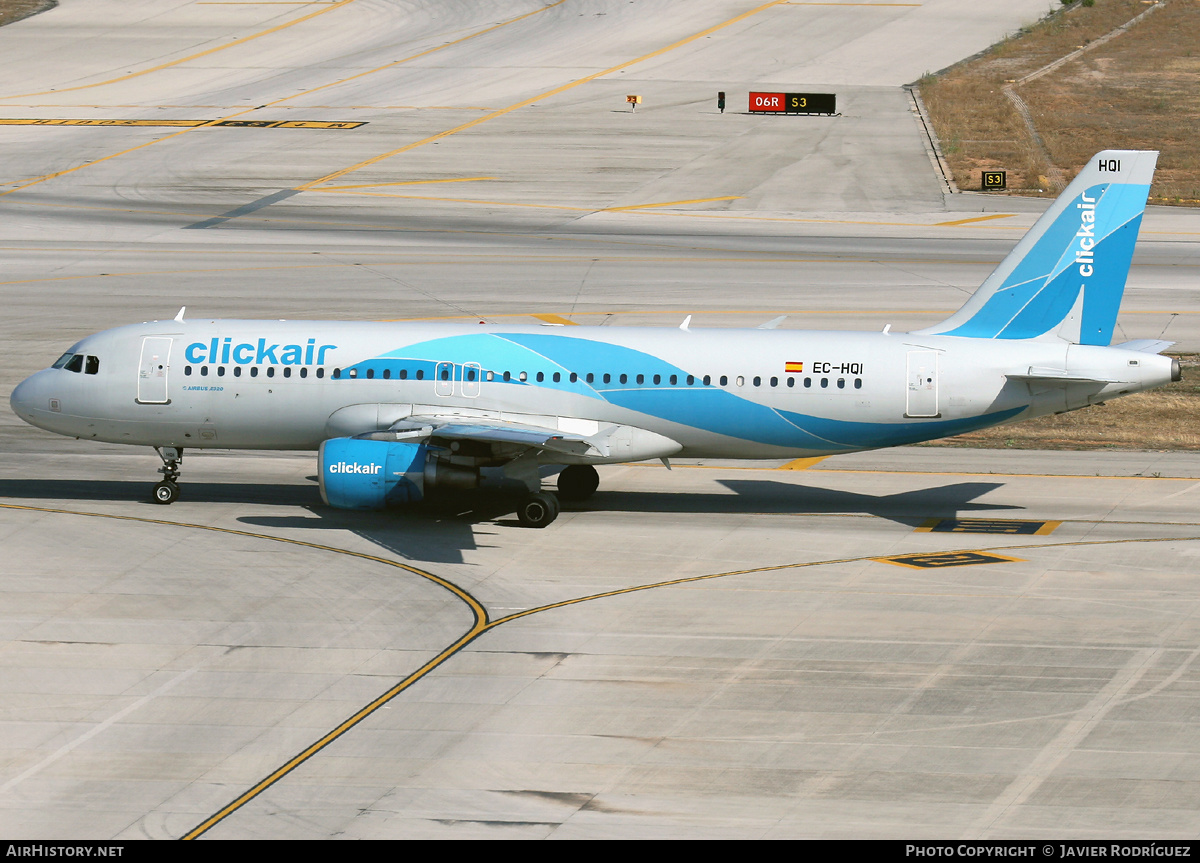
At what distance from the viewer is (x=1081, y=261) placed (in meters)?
37.2

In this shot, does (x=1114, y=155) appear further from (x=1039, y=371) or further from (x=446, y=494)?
(x=446, y=494)

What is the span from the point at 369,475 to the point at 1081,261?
1839 centimetres

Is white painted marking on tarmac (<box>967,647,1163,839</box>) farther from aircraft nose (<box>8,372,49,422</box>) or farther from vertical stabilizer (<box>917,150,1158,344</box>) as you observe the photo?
aircraft nose (<box>8,372,49,422</box>)

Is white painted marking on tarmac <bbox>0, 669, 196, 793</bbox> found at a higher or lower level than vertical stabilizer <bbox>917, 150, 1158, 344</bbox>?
lower

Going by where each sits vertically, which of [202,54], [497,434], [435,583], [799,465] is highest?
[202,54]

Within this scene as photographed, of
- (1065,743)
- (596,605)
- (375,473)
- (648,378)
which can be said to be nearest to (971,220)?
(648,378)

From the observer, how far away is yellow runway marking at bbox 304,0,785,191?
90.7 metres

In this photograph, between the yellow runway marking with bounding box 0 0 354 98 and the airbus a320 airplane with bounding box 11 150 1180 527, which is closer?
the airbus a320 airplane with bounding box 11 150 1180 527

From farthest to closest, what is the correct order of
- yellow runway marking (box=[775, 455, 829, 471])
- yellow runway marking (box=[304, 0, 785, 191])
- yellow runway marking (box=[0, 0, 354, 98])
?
yellow runway marking (box=[0, 0, 354, 98])
yellow runway marking (box=[304, 0, 785, 191])
yellow runway marking (box=[775, 455, 829, 471])

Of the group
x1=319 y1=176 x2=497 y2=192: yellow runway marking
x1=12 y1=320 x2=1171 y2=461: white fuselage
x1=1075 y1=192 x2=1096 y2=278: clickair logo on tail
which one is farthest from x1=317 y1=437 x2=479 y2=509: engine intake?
x1=319 y1=176 x2=497 y2=192: yellow runway marking

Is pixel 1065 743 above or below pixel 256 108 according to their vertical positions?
below

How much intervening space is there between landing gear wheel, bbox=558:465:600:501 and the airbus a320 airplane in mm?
2390

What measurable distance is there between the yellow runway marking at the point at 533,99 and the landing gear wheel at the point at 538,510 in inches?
2135

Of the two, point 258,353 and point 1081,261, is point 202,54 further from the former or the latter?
point 1081,261
